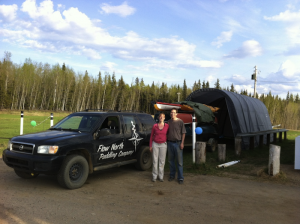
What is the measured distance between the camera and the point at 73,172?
243 inches

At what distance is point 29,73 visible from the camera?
2495 inches

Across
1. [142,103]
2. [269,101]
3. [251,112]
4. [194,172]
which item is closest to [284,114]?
[269,101]

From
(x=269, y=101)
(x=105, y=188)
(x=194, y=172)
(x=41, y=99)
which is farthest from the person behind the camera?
(x=269, y=101)

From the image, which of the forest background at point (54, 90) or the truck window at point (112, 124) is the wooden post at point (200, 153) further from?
the forest background at point (54, 90)

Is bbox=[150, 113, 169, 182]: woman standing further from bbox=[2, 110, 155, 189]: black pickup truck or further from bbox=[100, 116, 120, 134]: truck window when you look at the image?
bbox=[100, 116, 120, 134]: truck window

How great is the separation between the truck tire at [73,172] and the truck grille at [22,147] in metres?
0.84

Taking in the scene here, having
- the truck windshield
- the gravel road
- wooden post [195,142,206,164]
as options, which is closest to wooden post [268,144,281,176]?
the gravel road

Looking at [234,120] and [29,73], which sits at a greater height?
[29,73]

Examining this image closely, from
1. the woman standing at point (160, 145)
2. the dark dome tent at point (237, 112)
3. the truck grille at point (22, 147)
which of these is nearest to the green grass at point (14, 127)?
the truck grille at point (22, 147)

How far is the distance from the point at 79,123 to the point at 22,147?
5.82 feet

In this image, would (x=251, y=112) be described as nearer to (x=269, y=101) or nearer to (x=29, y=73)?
(x=29, y=73)

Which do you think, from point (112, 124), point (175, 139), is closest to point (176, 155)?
point (175, 139)

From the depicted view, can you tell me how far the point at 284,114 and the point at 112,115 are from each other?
4156 inches

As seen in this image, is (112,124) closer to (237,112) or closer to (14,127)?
(237,112)
